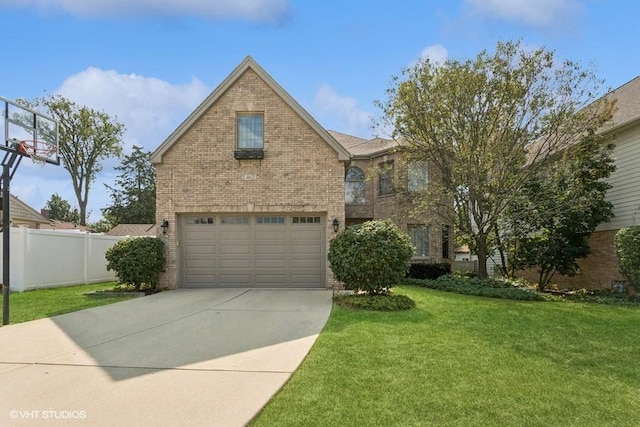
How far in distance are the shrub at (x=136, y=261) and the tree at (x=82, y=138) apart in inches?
1042

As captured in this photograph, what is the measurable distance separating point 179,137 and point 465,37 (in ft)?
30.3

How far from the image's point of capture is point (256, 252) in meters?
13.3

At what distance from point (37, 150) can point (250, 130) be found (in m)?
5.80

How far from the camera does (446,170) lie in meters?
15.0

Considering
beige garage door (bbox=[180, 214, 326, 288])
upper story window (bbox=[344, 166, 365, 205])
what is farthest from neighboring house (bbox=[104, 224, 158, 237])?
beige garage door (bbox=[180, 214, 326, 288])

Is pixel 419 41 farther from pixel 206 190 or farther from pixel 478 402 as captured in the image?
pixel 478 402

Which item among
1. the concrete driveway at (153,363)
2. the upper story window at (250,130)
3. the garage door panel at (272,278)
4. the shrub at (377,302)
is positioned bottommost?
the concrete driveway at (153,363)

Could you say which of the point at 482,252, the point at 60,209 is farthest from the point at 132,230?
the point at 60,209

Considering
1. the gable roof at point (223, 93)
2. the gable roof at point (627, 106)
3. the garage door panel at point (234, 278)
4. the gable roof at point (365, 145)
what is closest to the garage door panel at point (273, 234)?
the garage door panel at point (234, 278)

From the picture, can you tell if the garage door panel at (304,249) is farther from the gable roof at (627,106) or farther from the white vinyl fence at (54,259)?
the gable roof at (627,106)

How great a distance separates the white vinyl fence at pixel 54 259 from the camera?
13.1 m

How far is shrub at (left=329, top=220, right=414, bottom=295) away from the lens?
32.4 feet

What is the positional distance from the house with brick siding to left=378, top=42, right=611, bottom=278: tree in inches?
133

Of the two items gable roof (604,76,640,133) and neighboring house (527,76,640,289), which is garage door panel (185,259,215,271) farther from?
gable roof (604,76,640,133)
